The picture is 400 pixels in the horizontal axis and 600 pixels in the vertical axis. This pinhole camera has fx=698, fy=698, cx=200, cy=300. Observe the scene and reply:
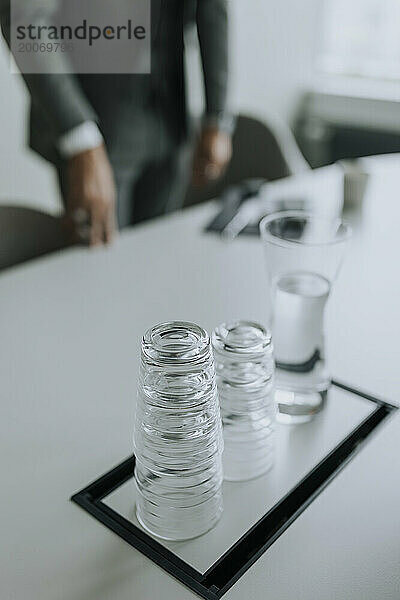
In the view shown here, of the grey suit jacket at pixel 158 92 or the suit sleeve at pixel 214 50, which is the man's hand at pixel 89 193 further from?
the suit sleeve at pixel 214 50

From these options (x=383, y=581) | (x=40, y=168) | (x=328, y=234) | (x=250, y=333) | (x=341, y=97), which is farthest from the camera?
(x=341, y=97)

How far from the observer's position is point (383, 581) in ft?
2.04

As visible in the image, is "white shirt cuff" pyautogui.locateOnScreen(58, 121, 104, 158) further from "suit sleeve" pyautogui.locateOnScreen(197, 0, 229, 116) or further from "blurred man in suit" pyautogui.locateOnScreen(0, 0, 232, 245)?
"suit sleeve" pyautogui.locateOnScreen(197, 0, 229, 116)

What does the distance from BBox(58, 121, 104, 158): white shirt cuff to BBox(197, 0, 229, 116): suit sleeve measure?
46 centimetres

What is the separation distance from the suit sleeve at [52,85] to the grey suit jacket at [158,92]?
16 centimetres

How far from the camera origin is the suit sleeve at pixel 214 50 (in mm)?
1931

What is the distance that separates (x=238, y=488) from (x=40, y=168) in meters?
2.10

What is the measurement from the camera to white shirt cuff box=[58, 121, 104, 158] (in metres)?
1.69

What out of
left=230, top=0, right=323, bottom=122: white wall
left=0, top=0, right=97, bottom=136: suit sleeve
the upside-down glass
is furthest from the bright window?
the upside-down glass

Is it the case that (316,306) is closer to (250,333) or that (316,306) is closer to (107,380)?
(250,333)

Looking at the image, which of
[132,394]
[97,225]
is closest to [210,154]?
[97,225]

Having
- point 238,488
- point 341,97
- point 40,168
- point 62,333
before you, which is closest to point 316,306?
point 238,488

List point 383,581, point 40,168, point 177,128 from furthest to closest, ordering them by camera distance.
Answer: point 40,168, point 177,128, point 383,581

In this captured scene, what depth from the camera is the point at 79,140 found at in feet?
5.57
